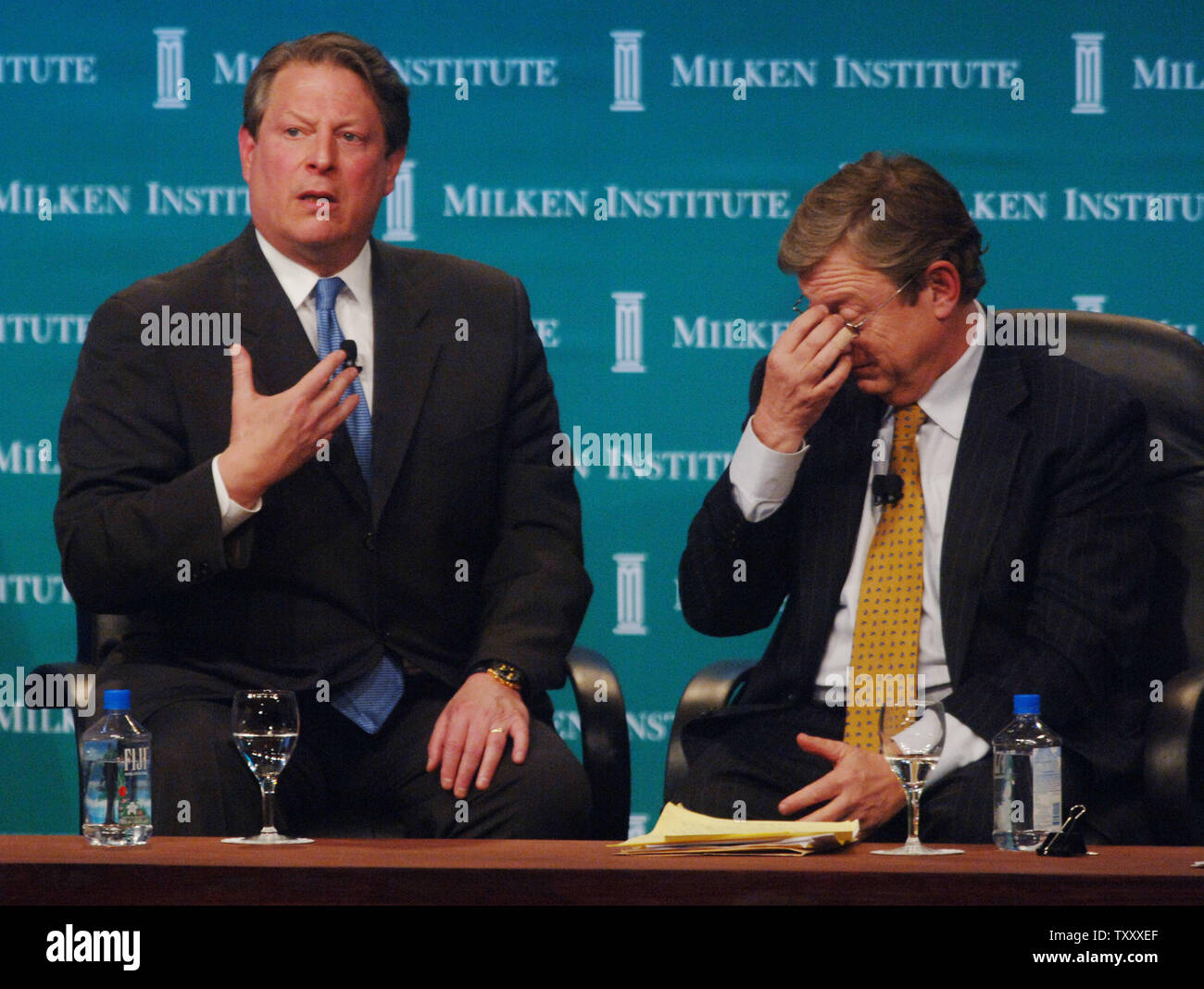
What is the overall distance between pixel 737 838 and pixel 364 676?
89cm

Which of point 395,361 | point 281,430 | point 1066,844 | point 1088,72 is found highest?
point 1088,72

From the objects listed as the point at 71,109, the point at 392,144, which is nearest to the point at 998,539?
the point at 392,144

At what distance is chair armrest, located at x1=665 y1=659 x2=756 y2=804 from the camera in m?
2.49

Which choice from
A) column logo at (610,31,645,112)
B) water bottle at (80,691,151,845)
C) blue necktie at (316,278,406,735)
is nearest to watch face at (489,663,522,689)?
blue necktie at (316,278,406,735)

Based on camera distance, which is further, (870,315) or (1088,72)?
(1088,72)

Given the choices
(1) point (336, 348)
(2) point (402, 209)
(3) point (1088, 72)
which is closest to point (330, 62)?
(1) point (336, 348)

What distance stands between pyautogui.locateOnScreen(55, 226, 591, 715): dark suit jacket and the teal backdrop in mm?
1083

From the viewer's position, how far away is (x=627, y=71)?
3.84 m

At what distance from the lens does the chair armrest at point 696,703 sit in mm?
2486

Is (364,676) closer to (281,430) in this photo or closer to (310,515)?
(310,515)

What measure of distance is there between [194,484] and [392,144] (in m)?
0.75

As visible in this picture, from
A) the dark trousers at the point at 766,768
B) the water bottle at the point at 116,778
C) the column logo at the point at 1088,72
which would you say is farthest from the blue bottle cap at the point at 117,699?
the column logo at the point at 1088,72

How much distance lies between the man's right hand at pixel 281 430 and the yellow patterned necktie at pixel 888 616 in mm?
915

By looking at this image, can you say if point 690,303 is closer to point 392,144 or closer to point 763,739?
point 392,144
